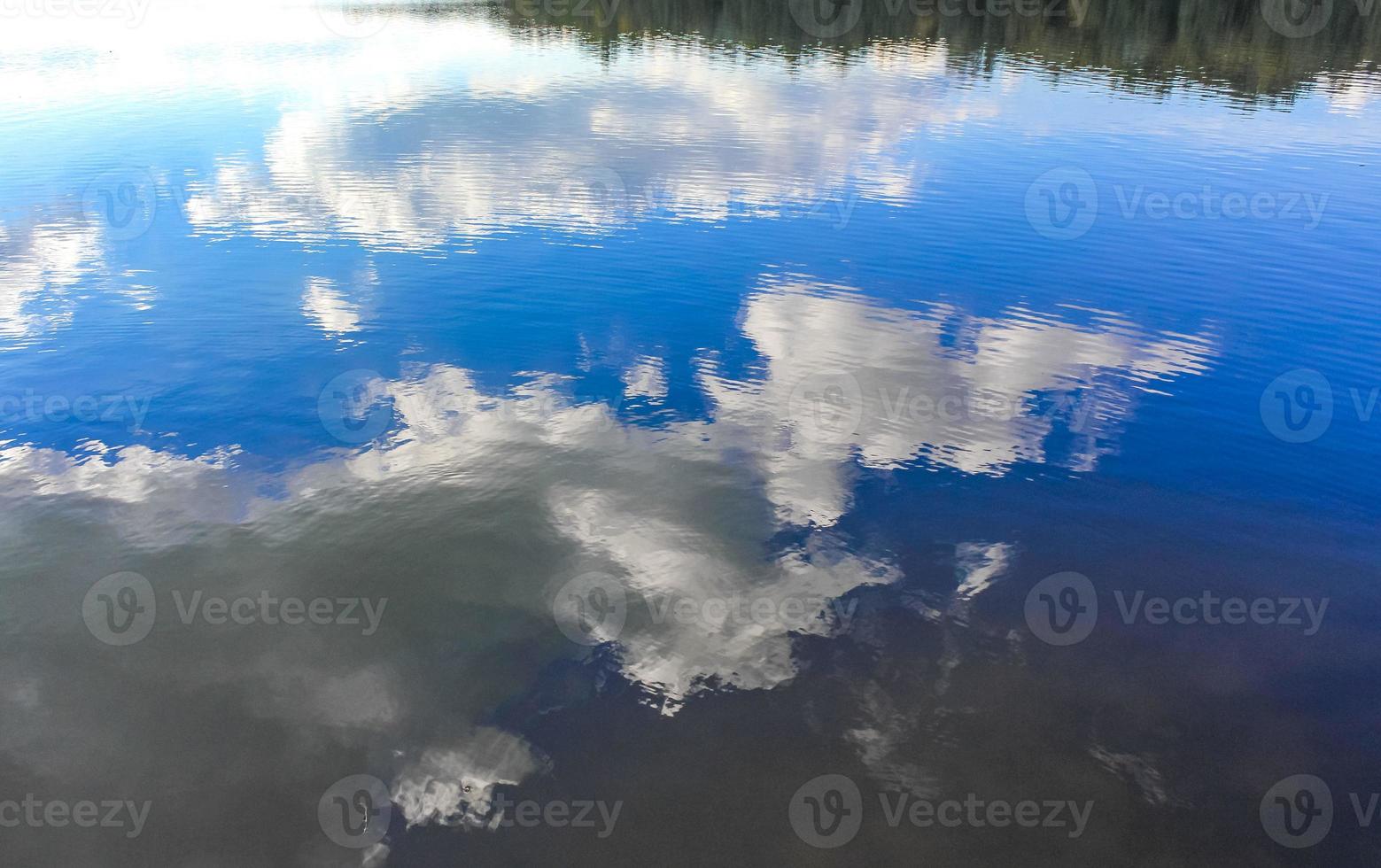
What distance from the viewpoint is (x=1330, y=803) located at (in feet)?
41.2

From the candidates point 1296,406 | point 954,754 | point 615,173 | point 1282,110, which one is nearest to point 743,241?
point 615,173

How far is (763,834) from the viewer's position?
474 inches

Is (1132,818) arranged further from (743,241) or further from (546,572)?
(743,241)

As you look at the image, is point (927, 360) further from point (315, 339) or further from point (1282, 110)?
point (1282, 110)

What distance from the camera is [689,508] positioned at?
1919cm

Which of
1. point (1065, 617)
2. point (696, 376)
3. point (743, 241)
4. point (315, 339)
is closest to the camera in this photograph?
point (1065, 617)

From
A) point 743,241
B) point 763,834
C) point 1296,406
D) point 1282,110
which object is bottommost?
point 763,834

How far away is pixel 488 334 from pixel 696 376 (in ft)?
24.0

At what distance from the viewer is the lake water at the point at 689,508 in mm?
12641

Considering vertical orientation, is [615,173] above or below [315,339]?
above

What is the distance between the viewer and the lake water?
12641mm

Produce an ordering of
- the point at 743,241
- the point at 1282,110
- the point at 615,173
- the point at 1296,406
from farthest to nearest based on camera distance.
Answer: the point at 1282,110
the point at 615,173
the point at 743,241
the point at 1296,406

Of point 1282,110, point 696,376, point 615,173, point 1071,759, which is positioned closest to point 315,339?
point 696,376

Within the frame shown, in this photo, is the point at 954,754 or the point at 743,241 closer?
the point at 954,754
